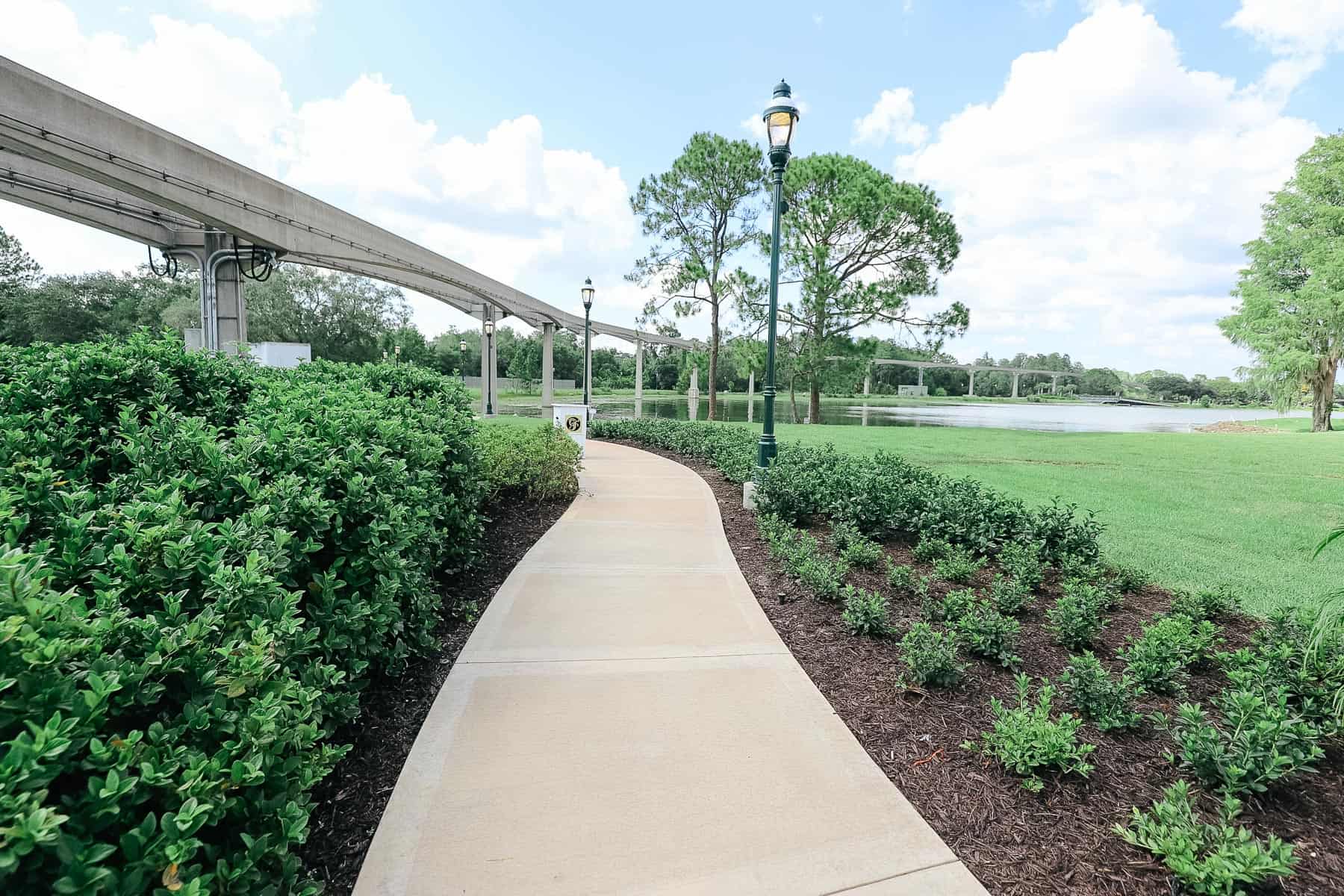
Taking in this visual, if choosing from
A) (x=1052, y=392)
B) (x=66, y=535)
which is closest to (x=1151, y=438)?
(x=66, y=535)

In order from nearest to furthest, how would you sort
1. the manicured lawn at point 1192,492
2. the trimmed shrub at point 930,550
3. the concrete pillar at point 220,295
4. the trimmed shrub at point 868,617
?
1. the trimmed shrub at point 868,617
2. the trimmed shrub at point 930,550
3. the manicured lawn at point 1192,492
4. the concrete pillar at point 220,295

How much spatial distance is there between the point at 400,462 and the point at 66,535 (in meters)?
1.29

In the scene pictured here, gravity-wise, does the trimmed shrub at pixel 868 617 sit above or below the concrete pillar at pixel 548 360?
below

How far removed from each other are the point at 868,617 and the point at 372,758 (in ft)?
8.44

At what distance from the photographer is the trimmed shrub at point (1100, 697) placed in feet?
8.35

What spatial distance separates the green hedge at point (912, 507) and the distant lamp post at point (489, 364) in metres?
22.5

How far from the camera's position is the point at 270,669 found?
161 cm

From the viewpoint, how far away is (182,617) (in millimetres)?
1574

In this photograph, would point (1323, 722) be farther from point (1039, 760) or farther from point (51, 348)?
point (51, 348)

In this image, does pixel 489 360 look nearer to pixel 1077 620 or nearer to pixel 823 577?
pixel 823 577

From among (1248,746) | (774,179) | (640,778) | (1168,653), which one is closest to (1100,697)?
(1248,746)

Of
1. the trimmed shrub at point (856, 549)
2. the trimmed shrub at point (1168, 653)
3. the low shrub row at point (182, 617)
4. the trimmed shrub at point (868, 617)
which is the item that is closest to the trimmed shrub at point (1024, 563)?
the trimmed shrub at point (1168, 653)

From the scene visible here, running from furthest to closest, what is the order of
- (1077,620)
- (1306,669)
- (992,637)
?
(1077,620) → (992,637) → (1306,669)

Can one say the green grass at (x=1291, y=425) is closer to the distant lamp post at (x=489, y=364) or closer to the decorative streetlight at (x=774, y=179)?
the decorative streetlight at (x=774, y=179)
